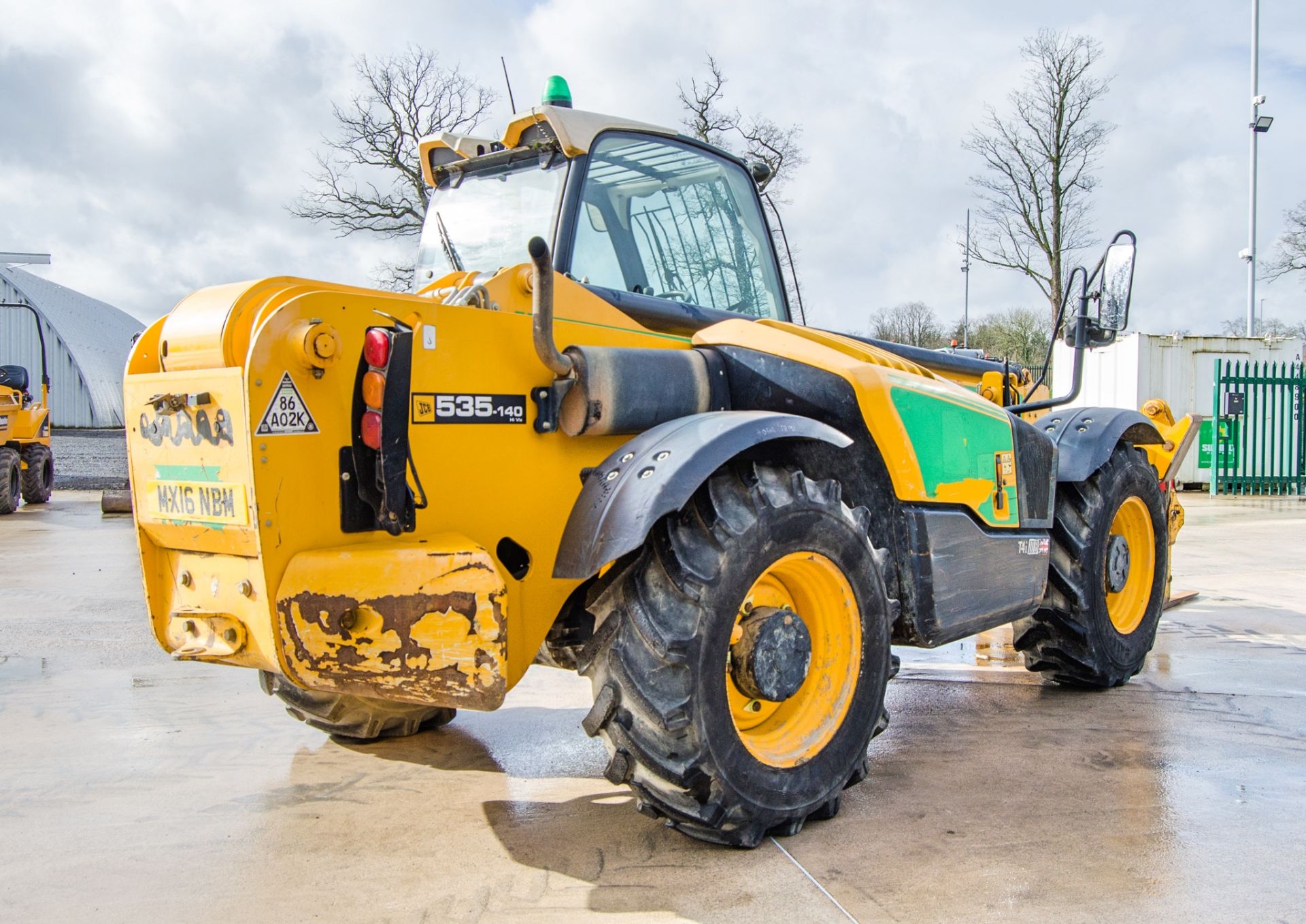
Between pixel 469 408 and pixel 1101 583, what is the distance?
3.28m

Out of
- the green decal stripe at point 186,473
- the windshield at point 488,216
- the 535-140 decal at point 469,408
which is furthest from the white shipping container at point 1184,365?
the green decal stripe at point 186,473

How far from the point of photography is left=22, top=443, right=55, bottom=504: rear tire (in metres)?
17.3

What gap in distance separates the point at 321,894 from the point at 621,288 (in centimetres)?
218

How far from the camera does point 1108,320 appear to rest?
458cm

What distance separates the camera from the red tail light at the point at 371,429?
3.05 meters

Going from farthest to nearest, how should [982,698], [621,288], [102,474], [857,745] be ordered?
[102,474], [982,698], [621,288], [857,745]

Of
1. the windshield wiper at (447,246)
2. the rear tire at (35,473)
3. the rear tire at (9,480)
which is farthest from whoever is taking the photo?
the rear tire at (35,473)

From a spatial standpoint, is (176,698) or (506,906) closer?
(506,906)

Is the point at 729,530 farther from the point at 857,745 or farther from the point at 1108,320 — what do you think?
the point at 1108,320

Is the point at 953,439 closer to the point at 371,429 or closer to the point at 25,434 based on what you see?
the point at 371,429

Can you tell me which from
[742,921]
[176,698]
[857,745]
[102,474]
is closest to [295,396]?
[742,921]

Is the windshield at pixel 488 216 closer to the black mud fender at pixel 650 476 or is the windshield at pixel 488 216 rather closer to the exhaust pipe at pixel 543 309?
the exhaust pipe at pixel 543 309

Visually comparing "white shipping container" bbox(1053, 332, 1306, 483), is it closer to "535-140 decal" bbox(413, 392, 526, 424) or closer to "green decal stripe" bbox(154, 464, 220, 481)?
"535-140 decal" bbox(413, 392, 526, 424)

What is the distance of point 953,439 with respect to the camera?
4172 millimetres
